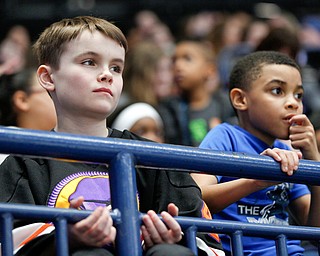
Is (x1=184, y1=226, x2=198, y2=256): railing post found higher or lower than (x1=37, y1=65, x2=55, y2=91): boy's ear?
lower

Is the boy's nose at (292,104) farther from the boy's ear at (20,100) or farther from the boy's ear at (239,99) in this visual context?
the boy's ear at (20,100)

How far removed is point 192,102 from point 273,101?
2423 mm

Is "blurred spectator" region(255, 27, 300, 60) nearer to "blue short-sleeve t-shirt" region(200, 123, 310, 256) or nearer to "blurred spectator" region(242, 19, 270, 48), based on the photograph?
"blue short-sleeve t-shirt" region(200, 123, 310, 256)

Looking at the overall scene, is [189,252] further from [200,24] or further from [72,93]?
[200,24]

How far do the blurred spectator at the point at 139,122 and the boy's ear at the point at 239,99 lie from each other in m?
1.22

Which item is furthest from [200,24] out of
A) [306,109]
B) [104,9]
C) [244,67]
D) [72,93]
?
[72,93]

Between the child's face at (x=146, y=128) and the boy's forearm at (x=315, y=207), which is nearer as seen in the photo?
the boy's forearm at (x=315, y=207)

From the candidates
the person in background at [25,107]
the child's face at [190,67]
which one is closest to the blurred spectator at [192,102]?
the child's face at [190,67]

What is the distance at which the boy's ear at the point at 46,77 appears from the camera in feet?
10.3

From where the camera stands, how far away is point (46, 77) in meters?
3.16

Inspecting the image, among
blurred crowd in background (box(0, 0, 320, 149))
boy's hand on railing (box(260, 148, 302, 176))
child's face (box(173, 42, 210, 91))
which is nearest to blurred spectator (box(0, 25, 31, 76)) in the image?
blurred crowd in background (box(0, 0, 320, 149))

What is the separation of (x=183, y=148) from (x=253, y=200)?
36.1 inches

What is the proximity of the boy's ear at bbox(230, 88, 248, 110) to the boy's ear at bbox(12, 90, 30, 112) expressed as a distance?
116 centimetres

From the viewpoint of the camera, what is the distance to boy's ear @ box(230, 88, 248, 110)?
375 centimetres
